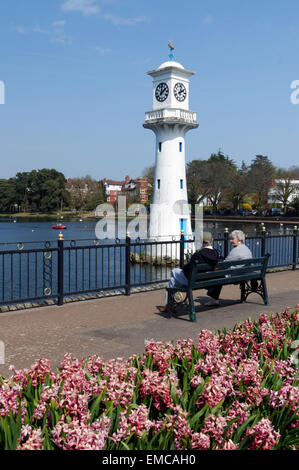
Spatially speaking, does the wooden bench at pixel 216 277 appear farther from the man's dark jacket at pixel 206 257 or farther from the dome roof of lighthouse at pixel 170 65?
the dome roof of lighthouse at pixel 170 65

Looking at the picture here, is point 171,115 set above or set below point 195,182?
below

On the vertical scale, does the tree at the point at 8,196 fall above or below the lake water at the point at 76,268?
above

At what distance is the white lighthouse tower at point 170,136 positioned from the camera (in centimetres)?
3116

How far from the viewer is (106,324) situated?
7359 mm

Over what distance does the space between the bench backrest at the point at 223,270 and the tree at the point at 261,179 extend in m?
81.8

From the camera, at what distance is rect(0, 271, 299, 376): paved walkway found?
19.4ft

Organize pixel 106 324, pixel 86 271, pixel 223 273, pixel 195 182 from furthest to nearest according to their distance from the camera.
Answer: pixel 195 182 → pixel 86 271 → pixel 223 273 → pixel 106 324

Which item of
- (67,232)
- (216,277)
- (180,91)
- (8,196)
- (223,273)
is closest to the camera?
(223,273)

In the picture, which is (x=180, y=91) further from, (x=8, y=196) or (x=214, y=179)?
(x=8, y=196)

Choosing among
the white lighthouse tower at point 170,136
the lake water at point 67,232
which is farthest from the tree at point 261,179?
the white lighthouse tower at point 170,136

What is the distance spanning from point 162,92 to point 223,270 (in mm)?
25883

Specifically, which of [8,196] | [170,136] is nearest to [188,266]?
[170,136]
